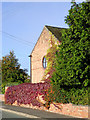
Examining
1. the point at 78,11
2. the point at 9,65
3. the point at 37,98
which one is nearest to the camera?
the point at 78,11

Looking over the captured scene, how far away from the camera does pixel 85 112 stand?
11.7 meters

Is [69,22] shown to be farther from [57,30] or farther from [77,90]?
[57,30]

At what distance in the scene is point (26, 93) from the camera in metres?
18.4

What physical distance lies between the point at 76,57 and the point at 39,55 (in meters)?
19.0

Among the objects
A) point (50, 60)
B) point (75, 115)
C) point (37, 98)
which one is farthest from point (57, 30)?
point (75, 115)

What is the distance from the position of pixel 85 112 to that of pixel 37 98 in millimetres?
5796

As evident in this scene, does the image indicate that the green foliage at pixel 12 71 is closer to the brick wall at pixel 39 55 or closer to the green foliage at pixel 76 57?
the brick wall at pixel 39 55

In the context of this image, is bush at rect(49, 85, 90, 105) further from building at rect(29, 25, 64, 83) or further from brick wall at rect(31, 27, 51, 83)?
brick wall at rect(31, 27, 51, 83)

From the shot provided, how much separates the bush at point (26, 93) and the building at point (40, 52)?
8966mm

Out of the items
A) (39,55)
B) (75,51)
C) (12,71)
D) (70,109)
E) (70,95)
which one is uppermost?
(39,55)

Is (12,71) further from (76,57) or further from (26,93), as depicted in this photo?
(76,57)

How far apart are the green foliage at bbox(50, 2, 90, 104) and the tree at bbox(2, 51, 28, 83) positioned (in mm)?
26583

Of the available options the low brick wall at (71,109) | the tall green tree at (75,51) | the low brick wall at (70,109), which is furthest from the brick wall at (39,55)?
the tall green tree at (75,51)

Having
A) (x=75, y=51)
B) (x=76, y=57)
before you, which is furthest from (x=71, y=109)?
(x=75, y=51)
